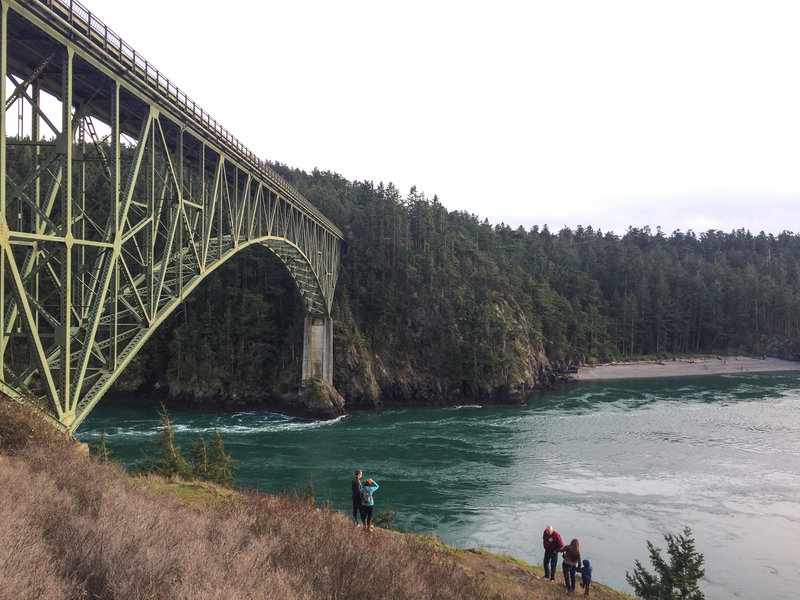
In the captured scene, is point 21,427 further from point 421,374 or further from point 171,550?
point 421,374

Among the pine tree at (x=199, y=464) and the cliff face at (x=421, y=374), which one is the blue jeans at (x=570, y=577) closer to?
the pine tree at (x=199, y=464)

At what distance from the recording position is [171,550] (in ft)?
21.1

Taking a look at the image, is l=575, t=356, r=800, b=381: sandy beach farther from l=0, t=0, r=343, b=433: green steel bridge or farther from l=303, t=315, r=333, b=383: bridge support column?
l=0, t=0, r=343, b=433: green steel bridge

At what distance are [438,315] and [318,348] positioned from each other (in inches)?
606

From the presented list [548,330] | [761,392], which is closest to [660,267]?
[548,330]

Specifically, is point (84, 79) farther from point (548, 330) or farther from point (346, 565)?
point (548, 330)

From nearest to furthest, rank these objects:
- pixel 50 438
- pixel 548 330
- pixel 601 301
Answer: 1. pixel 50 438
2. pixel 548 330
3. pixel 601 301

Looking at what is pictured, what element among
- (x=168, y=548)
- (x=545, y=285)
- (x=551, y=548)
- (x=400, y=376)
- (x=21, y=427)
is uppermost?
(x=545, y=285)

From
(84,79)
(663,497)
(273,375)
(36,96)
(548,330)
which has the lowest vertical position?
(663,497)

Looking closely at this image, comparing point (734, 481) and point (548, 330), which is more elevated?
point (548, 330)

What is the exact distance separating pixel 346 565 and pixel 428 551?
3316 mm

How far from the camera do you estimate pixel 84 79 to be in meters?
13.5

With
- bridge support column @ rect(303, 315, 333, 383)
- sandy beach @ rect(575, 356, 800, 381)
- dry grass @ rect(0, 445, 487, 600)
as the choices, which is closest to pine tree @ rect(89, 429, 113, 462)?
dry grass @ rect(0, 445, 487, 600)

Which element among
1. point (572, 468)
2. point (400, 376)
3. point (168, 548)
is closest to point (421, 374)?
point (400, 376)
